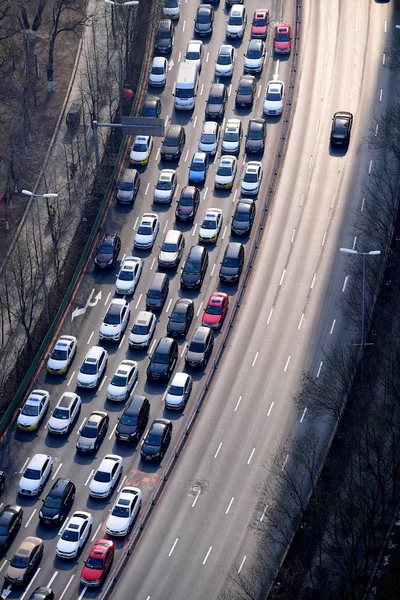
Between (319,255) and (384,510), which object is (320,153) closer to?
(319,255)

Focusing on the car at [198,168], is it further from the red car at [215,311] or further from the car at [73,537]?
the car at [73,537]

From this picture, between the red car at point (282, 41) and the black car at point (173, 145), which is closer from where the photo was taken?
the black car at point (173, 145)

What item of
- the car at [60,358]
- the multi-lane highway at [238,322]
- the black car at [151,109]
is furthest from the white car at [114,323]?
the black car at [151,109]

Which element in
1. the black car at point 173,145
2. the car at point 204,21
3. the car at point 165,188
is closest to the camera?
the car at point 165,188

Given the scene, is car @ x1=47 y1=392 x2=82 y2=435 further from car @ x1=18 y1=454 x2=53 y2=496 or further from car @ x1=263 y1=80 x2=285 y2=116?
car @ x1=263 y1=80 x2=285 y2=116

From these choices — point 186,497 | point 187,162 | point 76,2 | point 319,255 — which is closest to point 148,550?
point 186,497

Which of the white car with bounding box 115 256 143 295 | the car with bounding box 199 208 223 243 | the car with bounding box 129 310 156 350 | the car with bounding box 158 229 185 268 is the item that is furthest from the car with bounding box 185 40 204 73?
the car with bounding box 129 310 156 350
